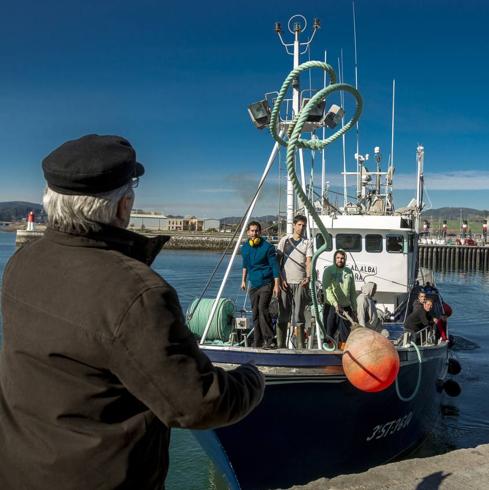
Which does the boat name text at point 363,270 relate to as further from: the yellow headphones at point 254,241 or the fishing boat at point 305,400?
the yellow headphones at point 254,241

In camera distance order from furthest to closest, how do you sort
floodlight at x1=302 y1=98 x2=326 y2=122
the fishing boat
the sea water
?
the sea water, floodlight at x1=302 y1=98 x2=326 y2=122, the fishing boat

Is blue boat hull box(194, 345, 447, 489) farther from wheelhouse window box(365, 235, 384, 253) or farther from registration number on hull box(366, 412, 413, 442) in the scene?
wheelhouse window box(365, 235, 384, 253)

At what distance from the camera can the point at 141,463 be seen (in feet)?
5.31

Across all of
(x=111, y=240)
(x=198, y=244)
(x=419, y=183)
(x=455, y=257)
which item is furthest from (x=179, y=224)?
(x=111, y=240)

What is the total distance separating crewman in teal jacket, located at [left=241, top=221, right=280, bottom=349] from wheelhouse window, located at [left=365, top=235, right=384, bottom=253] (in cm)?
499

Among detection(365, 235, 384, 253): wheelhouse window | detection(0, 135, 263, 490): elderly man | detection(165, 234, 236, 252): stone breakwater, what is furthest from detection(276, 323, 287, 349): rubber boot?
detection(165, 234, 236, 252): stone breakwater

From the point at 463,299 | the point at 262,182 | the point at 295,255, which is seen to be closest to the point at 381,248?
the point at 295,255

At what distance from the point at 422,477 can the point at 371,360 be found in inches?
59.3

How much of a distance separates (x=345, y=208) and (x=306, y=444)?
809 cm

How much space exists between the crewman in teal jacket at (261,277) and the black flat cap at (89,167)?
5.84 m

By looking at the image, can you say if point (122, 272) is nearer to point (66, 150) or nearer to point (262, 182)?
point (66, 150)

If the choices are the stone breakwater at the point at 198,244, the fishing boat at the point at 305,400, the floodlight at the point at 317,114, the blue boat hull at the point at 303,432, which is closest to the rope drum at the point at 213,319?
the fishing boat at the point at 305,400

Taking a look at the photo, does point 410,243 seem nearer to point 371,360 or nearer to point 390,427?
point 390,427

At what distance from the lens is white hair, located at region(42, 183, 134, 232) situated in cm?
164
